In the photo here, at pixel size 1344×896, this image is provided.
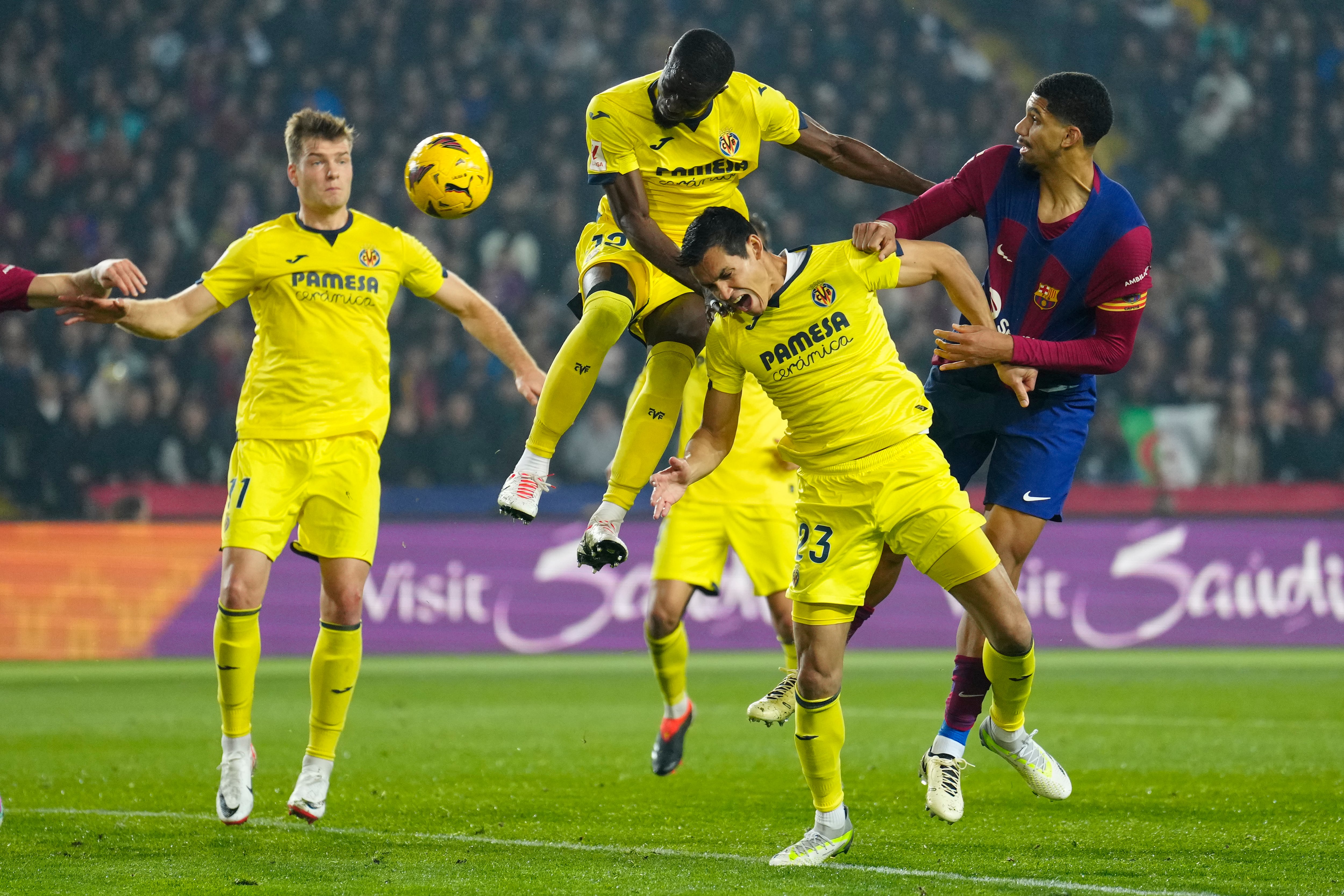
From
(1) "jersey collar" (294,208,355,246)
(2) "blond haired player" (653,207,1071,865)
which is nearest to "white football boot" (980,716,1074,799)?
(2) "blond haired player" (653,207,1071,865)

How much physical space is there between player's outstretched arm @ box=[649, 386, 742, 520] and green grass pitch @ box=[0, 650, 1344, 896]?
1265mm

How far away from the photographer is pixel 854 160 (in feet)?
20.3

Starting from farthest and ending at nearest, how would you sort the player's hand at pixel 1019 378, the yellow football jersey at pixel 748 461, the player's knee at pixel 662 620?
the yellow football jersey at pixel 748 461 → the player's knee at pixel 662 620 → the player's hand at pixel 1019 378

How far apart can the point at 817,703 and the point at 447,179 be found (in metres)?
2.66

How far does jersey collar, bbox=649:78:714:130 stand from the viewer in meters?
5.89

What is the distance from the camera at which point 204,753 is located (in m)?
8.47

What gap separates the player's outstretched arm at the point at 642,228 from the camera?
573cm

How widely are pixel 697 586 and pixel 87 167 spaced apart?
11.7 meters

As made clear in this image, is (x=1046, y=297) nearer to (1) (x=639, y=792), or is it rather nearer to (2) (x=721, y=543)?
(2) (x=721, y=543)

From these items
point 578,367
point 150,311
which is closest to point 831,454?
point 578,367

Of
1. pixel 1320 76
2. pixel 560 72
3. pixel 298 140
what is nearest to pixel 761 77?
pixel 560 72

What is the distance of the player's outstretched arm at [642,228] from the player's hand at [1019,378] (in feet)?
3.88

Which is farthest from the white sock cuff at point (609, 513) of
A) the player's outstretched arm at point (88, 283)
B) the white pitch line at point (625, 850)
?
the player's outstretched arm at point (88, 283)

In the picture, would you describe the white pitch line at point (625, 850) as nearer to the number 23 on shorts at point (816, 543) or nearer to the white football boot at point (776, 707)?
the white football boot at point (776, 707)
